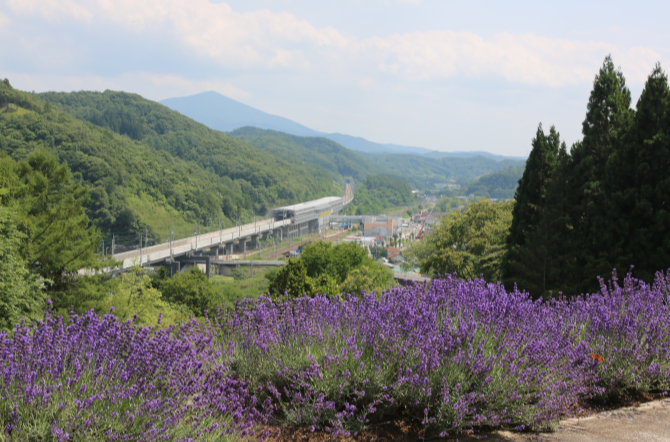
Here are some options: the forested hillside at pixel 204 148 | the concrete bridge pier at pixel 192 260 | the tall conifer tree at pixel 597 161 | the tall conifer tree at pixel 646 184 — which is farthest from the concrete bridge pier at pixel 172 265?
the tall conifer tree at pixel 646 184

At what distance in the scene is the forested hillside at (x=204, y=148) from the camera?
445 ft

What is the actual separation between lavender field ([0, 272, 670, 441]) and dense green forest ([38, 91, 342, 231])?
4225 inches

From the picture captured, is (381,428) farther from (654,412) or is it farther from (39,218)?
(39,218)

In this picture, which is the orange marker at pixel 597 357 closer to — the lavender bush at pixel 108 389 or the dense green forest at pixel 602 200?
the lavender bush at pixel 108 389

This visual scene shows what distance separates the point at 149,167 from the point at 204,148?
50010 mm

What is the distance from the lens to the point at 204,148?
15050cm

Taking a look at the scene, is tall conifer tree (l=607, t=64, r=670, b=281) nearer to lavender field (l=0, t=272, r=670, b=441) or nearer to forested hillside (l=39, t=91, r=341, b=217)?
lavender field (l=0, t=272, r=670, b=441)

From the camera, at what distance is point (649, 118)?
12.1 m

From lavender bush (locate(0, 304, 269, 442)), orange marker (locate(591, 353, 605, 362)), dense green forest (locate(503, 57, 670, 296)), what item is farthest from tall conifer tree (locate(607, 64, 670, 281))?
lavender bush (locate(0, 304, 269, 442))

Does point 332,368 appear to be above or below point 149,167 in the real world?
below

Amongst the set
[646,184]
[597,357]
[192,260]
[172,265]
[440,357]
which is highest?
[646,184]

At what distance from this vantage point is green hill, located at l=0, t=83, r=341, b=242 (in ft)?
269

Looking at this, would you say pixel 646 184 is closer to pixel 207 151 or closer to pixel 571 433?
pixel 571 433

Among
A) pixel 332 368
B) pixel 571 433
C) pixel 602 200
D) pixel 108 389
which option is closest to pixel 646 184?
pixel 602 200
